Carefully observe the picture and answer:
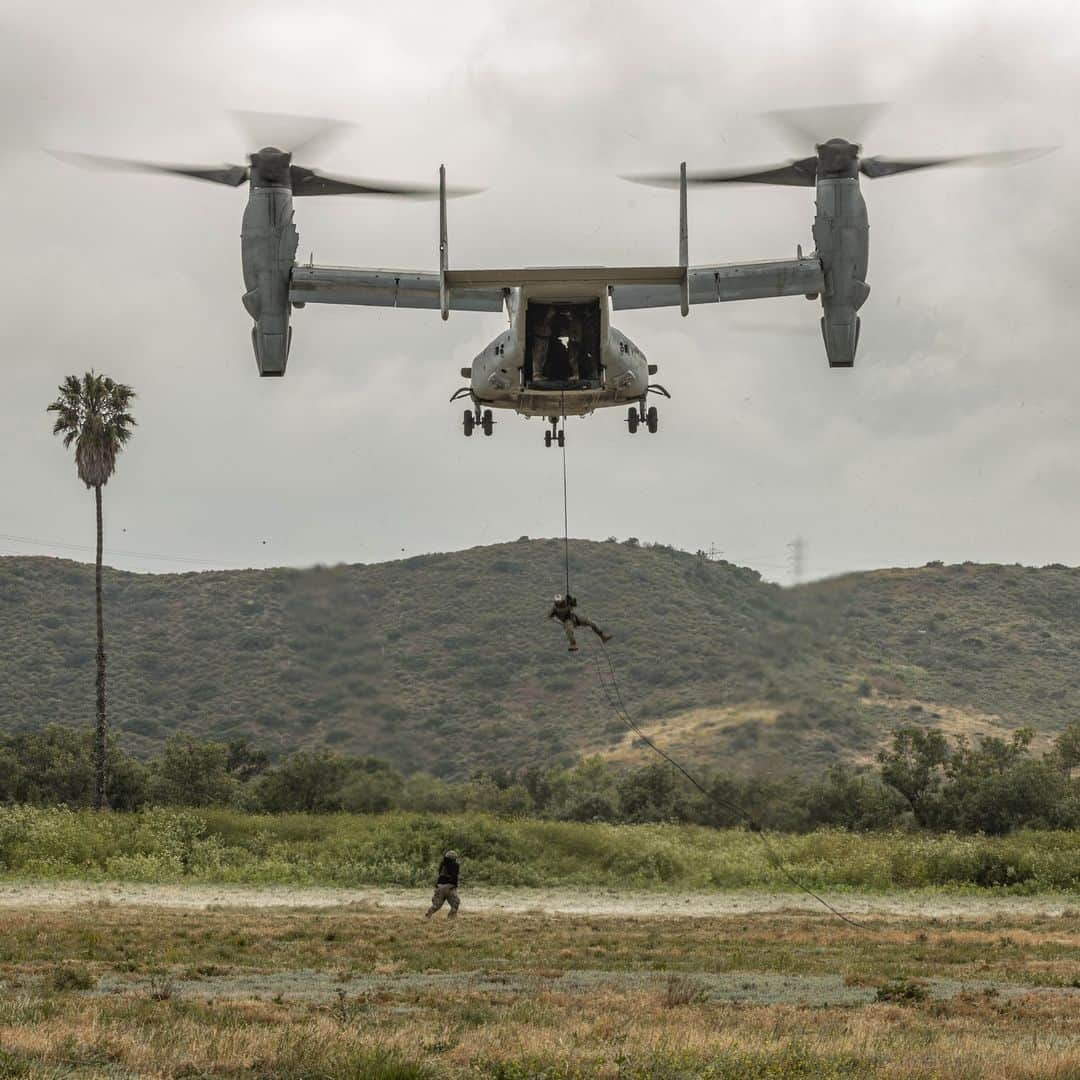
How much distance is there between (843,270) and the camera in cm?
2422

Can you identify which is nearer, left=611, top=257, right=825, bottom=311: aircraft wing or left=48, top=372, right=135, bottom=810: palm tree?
left=611, top=257, right=825, bottom=311: aircraft wing

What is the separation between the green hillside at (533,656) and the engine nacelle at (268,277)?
3.64 meters

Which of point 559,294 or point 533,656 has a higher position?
point 559,294

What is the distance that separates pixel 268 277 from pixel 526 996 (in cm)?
1253

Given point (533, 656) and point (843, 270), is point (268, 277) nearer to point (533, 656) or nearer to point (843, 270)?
point (843, 270)

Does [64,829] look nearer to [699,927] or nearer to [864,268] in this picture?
[699,927]

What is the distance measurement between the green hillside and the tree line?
1051mm

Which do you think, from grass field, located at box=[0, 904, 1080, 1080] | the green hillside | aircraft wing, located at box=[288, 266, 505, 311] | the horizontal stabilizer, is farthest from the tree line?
the horizontal stabilizer

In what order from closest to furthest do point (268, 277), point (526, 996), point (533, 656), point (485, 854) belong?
point (526, 996), point (268, 277), point (485, 854), point (533, 656)

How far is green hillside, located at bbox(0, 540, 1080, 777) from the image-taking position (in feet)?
79.2

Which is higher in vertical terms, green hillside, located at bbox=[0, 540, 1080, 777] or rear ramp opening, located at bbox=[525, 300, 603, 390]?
rear ramp opening, located at bbox=[525, 300, 603, 390]

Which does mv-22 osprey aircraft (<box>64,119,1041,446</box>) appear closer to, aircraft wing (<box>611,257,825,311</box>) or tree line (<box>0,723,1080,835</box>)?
aircraft wing (<box>611,257,825,311</box>)

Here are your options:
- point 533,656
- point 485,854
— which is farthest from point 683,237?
point 533,656

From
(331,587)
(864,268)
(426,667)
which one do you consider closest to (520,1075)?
(331,587)
